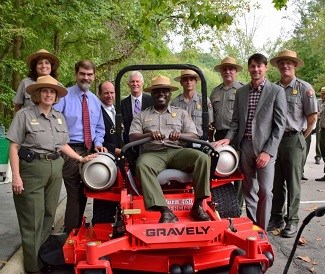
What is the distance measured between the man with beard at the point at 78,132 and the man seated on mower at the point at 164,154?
64 cm

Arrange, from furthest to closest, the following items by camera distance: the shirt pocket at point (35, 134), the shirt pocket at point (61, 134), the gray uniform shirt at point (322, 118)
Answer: the gray uniform shirt at point (322, 118)
the shirt pocket at point (61, 134)
the shirt pocket at point (35, 134)

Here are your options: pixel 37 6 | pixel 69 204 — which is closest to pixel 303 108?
pixel 69 204

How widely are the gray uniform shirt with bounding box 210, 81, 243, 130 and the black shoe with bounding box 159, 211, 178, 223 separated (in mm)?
2664

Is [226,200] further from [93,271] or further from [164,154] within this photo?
[93,271]

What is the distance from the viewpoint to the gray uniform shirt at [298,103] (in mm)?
5949

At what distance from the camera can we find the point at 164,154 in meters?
5.04

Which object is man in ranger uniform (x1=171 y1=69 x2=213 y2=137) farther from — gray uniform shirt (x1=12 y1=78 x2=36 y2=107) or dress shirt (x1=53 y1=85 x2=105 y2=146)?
gray uniform shirt (x1=12 y1=78 x2=36 y2=107)

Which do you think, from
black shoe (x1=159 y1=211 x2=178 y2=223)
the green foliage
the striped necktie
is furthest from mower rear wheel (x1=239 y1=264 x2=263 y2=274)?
the green foliage

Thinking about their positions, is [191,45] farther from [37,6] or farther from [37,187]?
[37,187]

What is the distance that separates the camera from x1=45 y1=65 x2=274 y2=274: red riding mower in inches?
157

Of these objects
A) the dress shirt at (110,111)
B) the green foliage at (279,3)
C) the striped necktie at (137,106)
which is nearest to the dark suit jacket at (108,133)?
the dress shirt at (110,111)

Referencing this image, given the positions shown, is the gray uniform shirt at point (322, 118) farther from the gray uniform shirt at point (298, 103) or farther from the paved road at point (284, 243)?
the gray uniform shirt at point (298, 103)

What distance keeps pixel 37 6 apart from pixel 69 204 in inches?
271

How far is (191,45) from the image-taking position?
2445 centimetres
